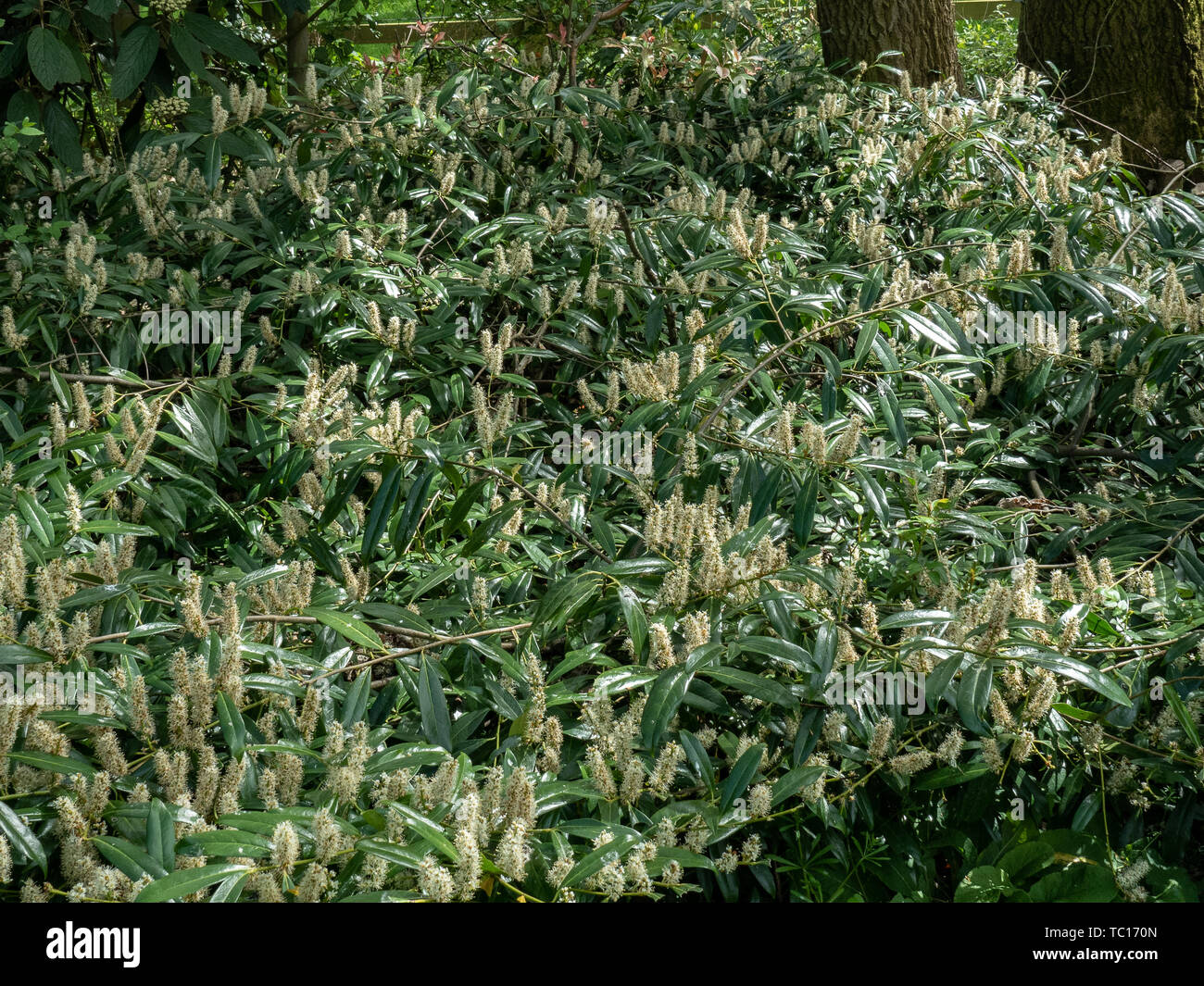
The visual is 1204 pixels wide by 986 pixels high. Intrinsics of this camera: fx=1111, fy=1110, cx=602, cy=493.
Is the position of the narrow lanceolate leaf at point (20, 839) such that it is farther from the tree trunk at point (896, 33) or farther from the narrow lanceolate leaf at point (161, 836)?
the tree trunk at point (896, 33)

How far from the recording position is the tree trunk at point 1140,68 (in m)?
5.30

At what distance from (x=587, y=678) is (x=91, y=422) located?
1.32 m

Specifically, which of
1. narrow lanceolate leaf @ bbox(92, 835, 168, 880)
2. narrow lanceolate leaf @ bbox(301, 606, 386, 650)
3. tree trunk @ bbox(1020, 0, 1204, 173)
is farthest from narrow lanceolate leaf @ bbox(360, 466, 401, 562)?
tree trunk @ bbox(1020, 0, 1204, 173)

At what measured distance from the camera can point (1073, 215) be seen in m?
3.38

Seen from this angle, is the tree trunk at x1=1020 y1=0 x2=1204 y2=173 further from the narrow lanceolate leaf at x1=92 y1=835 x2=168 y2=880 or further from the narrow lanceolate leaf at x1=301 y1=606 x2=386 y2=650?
the narrow lanceolate leaf at x1=92 y1=835 x2=168 y2=880

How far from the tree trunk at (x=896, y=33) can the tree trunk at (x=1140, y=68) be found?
23.6 inches

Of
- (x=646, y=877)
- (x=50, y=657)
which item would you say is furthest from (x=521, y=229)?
(x=646, y=877)

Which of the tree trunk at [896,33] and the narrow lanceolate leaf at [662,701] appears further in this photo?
the tree trunk at [896,33]

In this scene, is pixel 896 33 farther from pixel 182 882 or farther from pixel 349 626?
pixel 182 882

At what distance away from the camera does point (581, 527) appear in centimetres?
244

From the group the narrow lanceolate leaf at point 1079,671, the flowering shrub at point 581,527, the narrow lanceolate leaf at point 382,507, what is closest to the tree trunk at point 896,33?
the flowering shrub at point 581,527

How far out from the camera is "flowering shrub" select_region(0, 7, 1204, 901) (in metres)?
1.64

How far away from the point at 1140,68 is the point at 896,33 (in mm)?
1215

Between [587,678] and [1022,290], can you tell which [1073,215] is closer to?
[1022,290]
